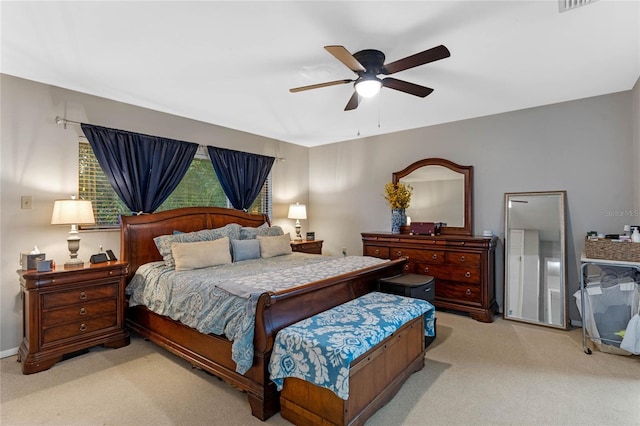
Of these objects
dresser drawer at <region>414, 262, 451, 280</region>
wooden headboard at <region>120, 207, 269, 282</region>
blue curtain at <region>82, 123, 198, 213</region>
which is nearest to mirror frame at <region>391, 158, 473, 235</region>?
dresser drawer at <region>414, 262, 451, 280</region>

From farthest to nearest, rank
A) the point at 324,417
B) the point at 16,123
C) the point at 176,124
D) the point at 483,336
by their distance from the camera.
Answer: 1. the point at 176,124
2. the point at 483,336
3. the point at 16,123
4. the point at 324,417

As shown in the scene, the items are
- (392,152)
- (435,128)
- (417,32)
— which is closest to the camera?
(417,32)

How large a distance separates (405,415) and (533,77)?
10.6 feet

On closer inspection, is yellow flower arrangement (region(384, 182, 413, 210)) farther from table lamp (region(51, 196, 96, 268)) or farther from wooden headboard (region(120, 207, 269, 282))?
table lamp (region(51, 196, 96, 268))

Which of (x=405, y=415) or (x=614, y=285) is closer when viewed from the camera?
(x=405, y=415)

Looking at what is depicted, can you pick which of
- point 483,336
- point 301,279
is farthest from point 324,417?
point 483,336

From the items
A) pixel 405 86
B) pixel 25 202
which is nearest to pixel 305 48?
pixel 405 86

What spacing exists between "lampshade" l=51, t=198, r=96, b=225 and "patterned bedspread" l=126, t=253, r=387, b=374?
0.76 m

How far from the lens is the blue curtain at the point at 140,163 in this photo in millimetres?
3576

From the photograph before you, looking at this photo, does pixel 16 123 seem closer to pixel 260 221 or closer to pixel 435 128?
pixel 260 221

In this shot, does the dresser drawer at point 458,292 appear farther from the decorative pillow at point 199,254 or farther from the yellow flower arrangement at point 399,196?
the decorative pillow at point 199,254

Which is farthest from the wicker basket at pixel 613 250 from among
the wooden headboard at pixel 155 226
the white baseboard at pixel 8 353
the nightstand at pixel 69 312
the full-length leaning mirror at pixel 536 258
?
the white baseboard at pixel 8 353

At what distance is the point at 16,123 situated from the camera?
3.10 meters

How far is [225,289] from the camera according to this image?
2.43 metres
